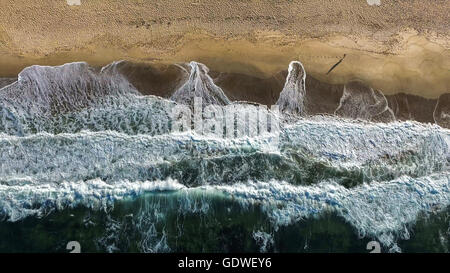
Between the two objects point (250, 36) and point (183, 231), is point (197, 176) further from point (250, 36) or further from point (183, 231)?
point (250, 36)

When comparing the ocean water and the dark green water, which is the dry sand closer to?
the ocean water

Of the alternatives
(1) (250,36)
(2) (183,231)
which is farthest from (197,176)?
(1) (250,36)

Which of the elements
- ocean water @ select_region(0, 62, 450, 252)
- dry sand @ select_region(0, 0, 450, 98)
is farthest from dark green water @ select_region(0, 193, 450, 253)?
dry sand @ select_region(0, 0, 450, 98)

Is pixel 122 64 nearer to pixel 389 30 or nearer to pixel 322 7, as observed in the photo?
pixel 322 7

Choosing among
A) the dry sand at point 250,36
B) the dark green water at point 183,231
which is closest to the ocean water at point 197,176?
the dark green water at point 183,231

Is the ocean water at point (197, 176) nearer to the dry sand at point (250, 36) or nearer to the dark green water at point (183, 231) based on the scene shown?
the dark green water at point (183, 231)
